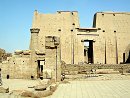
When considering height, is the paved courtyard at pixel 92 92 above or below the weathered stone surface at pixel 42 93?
below

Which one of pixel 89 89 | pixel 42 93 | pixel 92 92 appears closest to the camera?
pixel 42 93

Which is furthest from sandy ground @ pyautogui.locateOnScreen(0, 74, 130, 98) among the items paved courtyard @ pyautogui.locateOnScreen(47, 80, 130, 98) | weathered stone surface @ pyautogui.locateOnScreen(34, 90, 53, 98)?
weathered stone surface @ pyautogui.locateOnScreen(34, 90, 53, 98)

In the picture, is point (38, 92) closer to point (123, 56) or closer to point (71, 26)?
point (71, 26)

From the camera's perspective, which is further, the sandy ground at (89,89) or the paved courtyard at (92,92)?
the sandy ground at (89,89)

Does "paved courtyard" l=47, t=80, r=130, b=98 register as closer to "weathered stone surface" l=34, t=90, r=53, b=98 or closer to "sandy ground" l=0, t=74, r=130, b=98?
"sandy ground" l=0, t=74, r=130, b=98

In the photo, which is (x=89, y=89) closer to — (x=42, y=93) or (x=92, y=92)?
(x=92, y=92)

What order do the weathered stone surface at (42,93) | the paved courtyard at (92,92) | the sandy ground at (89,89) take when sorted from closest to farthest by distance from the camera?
1. the weathered stone surface at (42,93)
2. the paved courtyard at (92,92)
3. the sandy ground at (89,89)

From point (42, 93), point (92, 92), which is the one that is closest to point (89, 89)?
point (92, 92)

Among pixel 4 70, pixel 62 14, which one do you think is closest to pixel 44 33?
pixel 62 14

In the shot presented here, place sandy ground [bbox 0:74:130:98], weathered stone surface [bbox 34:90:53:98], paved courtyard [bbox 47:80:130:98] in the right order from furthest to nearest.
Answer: sandy ground [bbox 0:74:130:98]
paved courtyard [bbox 47:80:130:98]
weathered stone surface [bbox 34:90:53:98]

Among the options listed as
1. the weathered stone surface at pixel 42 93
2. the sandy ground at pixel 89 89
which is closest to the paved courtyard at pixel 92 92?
the sandy ground at pixel 89 89

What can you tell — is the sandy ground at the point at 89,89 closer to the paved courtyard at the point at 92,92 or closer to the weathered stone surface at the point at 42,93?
the paved courtyard at the point at 92,92

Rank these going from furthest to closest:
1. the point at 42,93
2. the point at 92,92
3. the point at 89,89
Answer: the point at 89,89, the point at 92,92, the point at 42,93

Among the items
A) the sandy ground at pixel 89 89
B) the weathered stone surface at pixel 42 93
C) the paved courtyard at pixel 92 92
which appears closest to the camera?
the weathered stone surface at pixel 42 93
